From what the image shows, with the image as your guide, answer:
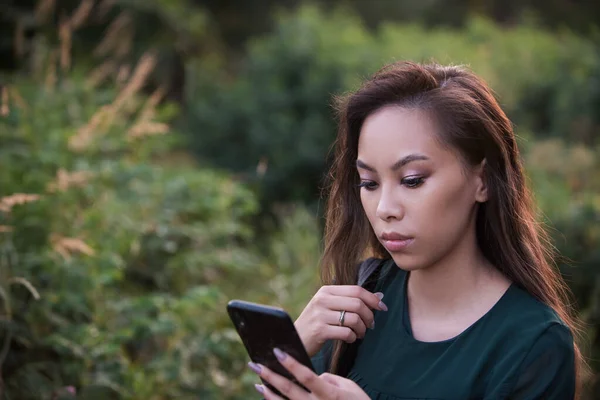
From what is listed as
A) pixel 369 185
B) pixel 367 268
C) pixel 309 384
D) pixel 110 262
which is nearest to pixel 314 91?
pixel 110 262

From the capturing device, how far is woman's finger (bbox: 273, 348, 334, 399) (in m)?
1.96

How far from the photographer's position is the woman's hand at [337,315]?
7.20 ft

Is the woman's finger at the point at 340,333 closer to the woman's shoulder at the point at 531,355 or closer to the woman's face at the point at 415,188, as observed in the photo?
the woman's face at the point at 415,188

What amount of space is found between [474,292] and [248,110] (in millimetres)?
6072

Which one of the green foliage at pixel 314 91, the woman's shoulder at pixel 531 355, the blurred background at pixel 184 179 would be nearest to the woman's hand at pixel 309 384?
the woman's shoulder at pixel 531 355

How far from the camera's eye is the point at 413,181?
209 cm

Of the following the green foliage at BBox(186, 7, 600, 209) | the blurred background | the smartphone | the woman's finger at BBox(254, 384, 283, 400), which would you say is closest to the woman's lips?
the smartphone

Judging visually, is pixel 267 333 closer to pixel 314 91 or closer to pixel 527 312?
pixel 527 312

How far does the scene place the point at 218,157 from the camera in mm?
8281

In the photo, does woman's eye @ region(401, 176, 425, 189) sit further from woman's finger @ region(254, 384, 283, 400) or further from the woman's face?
woman's finger @ region(254, 384, 283, 400)

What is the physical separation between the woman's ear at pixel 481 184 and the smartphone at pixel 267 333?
0.59m

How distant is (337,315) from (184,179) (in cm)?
385

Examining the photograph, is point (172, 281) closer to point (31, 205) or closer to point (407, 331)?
point (31, 205)

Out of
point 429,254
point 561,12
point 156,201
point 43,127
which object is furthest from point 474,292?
point 561,12
